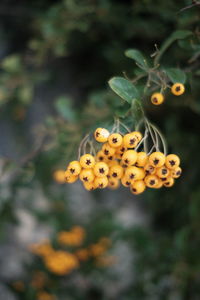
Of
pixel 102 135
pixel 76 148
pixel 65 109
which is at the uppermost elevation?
pixel 65 109

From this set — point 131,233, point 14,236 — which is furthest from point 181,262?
point 14,236

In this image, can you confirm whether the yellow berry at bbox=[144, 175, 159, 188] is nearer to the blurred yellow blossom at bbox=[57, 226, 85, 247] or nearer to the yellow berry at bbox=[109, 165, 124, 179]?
the yellow berry at bbox=[109, 165, 124, 179]

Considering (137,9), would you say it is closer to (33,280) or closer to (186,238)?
(186,238)

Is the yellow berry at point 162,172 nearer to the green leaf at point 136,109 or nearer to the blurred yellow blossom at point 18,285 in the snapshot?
the green leaf at point 136,109

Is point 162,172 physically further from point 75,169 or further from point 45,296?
point 45,296

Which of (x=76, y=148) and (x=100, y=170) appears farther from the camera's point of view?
(x=76, y=148)

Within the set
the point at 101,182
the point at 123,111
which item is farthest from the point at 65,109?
the point at 101,182
